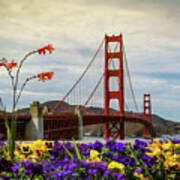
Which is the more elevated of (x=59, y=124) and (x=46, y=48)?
(x=46, y=48)

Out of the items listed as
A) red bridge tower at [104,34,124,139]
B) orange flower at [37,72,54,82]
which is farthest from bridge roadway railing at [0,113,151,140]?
orange flower at [37,72,54,82]

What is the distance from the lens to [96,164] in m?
2.70

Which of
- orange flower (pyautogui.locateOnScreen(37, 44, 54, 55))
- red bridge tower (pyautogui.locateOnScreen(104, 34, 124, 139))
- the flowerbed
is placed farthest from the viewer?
red bridge tower (pyautogui.locateOnScreen(104, 34, 124, 139))

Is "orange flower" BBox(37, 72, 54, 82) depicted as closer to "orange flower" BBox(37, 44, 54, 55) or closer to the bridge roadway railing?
"orange flower" BBox(37, 44, 54, 55)

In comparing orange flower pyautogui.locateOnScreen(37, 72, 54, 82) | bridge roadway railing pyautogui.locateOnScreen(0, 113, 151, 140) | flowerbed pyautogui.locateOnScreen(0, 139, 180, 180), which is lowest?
bridge roadway railing pyautogui.locateOnScreen(0, 113, 151, 140)

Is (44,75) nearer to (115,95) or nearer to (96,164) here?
(96,164)

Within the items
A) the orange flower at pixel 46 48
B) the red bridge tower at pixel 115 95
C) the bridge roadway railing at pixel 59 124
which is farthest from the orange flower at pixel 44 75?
the red bridge tower at pixel 115 95

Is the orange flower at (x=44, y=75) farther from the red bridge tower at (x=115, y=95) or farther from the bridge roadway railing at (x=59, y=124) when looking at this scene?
the red bridge tower at (x=115, y=95)

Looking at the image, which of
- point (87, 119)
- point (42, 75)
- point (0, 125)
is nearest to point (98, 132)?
point (87, 119)

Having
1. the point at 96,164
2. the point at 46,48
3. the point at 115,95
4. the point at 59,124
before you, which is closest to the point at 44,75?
the point at 46,48

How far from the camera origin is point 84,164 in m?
2.68

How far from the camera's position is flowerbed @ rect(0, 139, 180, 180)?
104 inches

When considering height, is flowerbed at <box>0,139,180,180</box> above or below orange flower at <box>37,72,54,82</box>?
below

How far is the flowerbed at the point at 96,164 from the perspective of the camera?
263 cm
